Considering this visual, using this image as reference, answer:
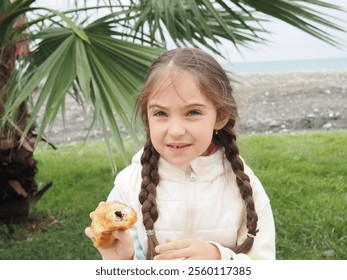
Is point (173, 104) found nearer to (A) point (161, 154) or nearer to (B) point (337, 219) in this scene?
(A) point (161, 154)

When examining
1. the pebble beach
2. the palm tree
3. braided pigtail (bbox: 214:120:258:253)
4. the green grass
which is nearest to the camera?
braided pigtail (bbox: 214:120:258:253)

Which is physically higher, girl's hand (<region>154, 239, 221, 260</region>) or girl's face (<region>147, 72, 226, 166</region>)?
girl's face (<region>147, 72, 226, 166</region>)

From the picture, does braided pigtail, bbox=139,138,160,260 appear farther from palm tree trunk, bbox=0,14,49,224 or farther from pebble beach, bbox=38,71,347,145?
pebble beach, bbox=38,71,347,145

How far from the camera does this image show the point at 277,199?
4.23 metres

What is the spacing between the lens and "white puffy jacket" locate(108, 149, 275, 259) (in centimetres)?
137

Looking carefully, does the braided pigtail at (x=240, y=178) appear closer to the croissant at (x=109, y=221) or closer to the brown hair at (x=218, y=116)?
the brown hair at (x=218, y=116)

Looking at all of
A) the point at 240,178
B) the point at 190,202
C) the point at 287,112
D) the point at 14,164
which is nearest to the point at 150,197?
the point at 190,202

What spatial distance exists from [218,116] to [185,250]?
1.08 ft

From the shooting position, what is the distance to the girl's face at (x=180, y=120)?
4.23ft

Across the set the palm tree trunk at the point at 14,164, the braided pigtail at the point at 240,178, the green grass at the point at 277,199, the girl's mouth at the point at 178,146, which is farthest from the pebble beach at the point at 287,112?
the girl's mouth at the point at 178,146

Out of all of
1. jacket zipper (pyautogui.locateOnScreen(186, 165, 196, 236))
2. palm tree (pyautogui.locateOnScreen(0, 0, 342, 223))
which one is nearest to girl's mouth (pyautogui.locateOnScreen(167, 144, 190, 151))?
jacket zipper (pyautogui.locateOnScreen(186, 165, 196, 236))

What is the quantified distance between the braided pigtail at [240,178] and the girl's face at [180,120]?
10cm

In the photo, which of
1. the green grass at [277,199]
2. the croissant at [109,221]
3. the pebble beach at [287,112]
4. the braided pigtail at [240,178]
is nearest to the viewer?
the croissant at [109,221]

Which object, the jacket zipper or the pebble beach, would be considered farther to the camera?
the pebble beach
